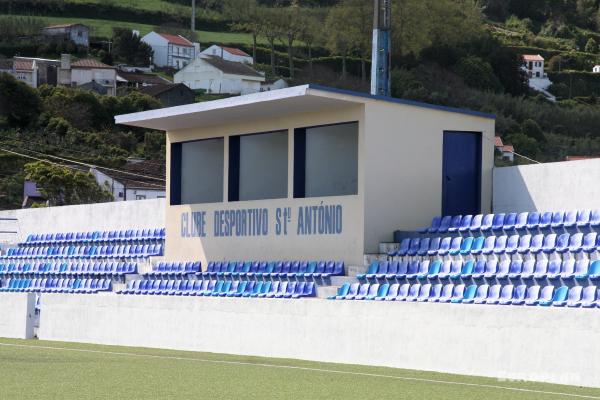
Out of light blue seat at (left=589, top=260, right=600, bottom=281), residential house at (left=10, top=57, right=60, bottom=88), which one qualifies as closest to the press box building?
light blue seat at (left=589, top=260, right=600, bottom=281)

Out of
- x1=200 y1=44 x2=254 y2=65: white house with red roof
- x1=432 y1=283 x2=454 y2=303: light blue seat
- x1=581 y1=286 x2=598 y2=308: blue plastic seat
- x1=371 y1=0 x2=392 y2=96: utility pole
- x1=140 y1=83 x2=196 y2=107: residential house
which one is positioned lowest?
x1=140 y1=83 x2=196 y2=107: residential house

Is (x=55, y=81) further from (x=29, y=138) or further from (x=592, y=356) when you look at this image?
(x=592, y=356)

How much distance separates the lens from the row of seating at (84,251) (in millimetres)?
23938

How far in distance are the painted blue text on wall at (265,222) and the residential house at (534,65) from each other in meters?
91.2

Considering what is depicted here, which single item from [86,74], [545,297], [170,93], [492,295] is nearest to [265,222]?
[492,295]

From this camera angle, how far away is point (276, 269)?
1895 centimetres

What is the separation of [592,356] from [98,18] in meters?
113

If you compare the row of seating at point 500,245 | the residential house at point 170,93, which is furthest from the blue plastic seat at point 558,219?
the residential house at point 170,93

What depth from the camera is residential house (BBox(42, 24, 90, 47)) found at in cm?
10612

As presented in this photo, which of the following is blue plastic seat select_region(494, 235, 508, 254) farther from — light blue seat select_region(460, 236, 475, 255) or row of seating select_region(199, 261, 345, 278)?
row of seating select_region(199, 261, 345, 278)

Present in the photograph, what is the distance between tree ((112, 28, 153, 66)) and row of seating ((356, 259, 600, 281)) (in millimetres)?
92828

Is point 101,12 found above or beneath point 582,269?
beneath

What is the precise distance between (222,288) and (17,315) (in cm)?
429

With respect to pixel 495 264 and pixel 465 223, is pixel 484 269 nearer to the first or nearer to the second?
pixel 495 264
